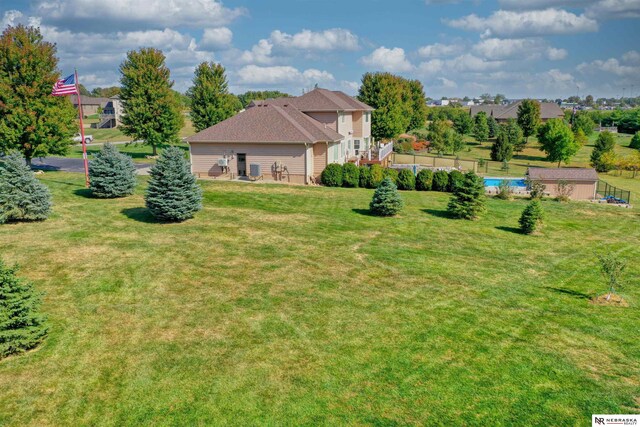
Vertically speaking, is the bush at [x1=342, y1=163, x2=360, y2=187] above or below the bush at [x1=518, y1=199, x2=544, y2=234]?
above

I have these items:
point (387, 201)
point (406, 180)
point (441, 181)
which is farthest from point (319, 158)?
point (387, 201)

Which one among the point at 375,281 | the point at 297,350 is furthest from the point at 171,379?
the point at 375,281

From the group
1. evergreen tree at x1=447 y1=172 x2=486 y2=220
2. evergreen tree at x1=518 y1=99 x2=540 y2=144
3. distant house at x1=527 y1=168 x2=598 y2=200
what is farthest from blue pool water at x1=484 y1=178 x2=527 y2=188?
evergreen tree at x1=518 y1=99 x2=540 y2=144

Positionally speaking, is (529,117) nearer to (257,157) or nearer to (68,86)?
(257,157)

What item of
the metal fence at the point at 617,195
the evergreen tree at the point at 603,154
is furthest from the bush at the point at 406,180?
the evergreen tree at the point at 603,154

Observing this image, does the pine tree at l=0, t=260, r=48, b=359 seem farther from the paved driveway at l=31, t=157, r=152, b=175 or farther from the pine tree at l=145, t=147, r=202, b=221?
the paved driveway at l=31, t=157, r=152, b=175

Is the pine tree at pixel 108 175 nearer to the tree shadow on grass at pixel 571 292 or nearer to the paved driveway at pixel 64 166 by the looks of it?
the paved driveway at pixel 64 166
